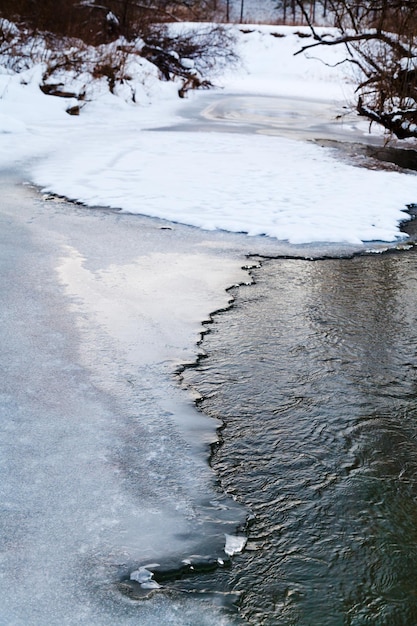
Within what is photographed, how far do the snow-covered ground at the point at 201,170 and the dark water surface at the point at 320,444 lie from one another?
1.76 m

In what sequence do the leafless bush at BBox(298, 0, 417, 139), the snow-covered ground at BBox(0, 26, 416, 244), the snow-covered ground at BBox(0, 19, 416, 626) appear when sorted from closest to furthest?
the snow-covered ground at BBox(0, 19, 416, 626) < the snow-covered ground at BBox(0, 26, 416, 244) < the leafless bush at BBox(298, 0, 417, 139)

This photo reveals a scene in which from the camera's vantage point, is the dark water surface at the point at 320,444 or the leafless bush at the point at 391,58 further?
the leafless bush at the point at 391,58

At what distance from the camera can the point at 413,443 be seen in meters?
2.77

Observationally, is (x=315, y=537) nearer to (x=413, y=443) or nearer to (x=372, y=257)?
(x=413, y=443)

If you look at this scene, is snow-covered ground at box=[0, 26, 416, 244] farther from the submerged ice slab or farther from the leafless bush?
the submerged ice slab

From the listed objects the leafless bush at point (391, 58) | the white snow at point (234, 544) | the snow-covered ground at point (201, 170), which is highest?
the leafless bush at point (391, 58)

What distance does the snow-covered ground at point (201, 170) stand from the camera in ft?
21.0

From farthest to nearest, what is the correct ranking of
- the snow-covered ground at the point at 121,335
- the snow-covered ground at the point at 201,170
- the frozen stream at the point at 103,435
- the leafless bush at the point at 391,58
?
the leafless bush at the point at 391,58 → the snow-covered ground at the point at 201,170 → the snow-covered ground at the point at 121,335 → the frozen stream at the point at 103,435

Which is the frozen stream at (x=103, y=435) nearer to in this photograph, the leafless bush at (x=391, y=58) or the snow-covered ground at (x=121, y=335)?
the snow-covered ground at (x=121, y=335)

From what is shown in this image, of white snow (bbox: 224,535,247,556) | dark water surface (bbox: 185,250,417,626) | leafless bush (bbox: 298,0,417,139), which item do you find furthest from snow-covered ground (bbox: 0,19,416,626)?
leafless bush (bbox: 298,0,417,139)

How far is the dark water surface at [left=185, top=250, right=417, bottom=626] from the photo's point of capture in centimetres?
203

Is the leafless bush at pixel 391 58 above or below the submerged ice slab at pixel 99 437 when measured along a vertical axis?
above

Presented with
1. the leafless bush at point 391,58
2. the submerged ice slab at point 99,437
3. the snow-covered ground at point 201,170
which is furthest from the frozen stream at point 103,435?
the leafless bush at point 391,58

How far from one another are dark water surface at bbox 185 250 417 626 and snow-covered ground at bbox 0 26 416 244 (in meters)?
1.76
